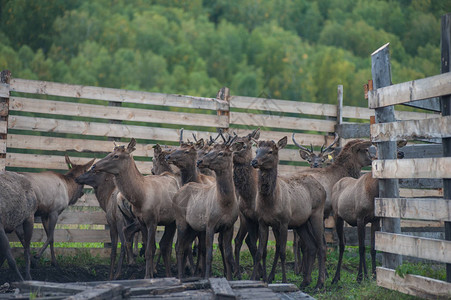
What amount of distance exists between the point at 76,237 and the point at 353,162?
243 inches

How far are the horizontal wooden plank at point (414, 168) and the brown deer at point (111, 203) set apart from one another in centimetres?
531

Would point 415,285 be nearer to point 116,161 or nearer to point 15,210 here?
point 116,161

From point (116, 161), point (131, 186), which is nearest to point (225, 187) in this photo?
point (131, 186)

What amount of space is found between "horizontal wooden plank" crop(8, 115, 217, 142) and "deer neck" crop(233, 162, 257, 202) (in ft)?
11.4

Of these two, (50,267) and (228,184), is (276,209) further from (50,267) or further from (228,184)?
(50,267)

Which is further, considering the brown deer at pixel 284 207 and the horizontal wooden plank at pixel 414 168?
the brown deer at pixel 284 207

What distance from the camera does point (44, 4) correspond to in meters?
56.0

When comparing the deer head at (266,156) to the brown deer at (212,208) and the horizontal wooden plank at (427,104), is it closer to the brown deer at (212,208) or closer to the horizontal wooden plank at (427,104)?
the brown deer at (212,208)

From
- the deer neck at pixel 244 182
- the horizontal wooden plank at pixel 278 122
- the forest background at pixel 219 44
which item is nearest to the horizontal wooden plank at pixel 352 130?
the horizontal wooden plank at pixel 278 122

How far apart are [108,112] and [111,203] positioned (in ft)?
7.55

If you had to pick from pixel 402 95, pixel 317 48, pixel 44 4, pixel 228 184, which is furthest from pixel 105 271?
pixel 317 48

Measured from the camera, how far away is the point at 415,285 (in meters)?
7.69

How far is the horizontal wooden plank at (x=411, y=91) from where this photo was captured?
7.38m

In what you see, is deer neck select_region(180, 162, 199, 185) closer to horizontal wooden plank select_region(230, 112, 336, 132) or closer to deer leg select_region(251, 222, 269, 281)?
deer leg select_region(251, 222, 269, 281)
